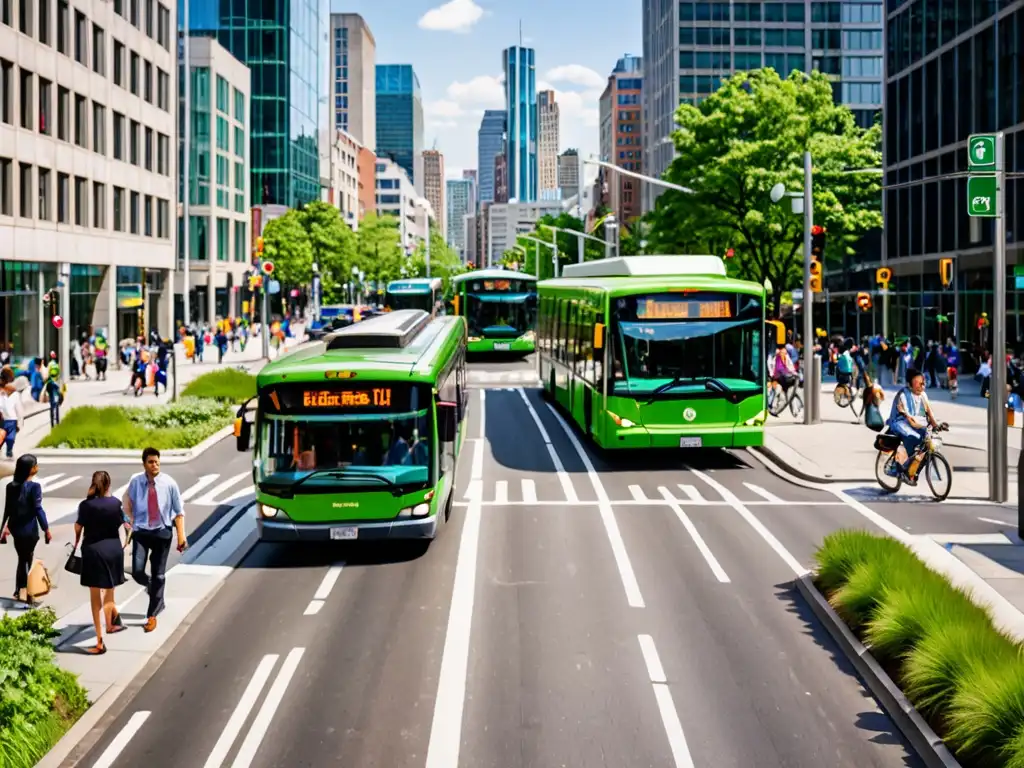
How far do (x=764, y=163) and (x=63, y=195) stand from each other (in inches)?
1113

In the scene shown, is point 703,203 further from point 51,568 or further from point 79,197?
point 51,568

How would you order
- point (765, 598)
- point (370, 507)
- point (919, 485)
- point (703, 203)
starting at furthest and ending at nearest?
point (703, 203)
point (919, 485)
point (370, 507)
point (765, 598)

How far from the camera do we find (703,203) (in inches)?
2080

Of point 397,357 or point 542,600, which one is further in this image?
point 397,357

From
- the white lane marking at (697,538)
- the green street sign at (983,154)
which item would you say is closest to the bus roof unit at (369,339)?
the white lane marking at (697,538)

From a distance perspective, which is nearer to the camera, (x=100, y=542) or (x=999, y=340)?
(x=100, y=542)

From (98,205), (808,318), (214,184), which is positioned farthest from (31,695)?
(214,184)

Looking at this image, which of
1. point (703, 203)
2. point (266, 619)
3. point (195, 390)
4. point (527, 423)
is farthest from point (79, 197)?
point (266, 619)

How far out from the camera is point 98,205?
5856 cm

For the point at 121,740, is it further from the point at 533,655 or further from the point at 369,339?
the point at 369,339

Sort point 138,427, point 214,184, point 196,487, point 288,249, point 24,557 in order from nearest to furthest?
point 24,557, point 196,487, point 138,427, point 214,184, point 288,249

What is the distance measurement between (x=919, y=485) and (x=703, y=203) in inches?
1233

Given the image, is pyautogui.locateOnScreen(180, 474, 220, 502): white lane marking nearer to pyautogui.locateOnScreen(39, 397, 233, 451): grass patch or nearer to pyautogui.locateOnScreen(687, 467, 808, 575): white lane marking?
pyautogui.locateOnScreen(39, 397, 233, 451): grass patch

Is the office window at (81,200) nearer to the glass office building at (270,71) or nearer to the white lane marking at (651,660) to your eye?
the white lane marking at (651,660)
